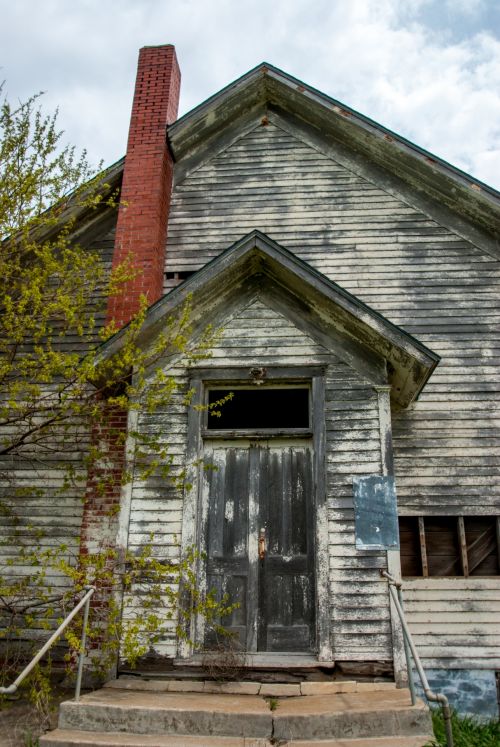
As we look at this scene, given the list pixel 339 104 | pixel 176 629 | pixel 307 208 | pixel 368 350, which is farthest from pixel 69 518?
pixel 339 104

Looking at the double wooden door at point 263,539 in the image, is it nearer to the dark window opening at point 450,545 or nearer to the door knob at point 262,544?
the door knob at point 262,544

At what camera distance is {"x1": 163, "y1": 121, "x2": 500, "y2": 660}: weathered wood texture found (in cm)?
644

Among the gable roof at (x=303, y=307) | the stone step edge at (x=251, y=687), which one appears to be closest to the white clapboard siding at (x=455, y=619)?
the stone step edge at (x=251, y=687)

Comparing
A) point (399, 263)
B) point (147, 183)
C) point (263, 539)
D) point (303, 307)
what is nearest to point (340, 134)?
point (399, 263)

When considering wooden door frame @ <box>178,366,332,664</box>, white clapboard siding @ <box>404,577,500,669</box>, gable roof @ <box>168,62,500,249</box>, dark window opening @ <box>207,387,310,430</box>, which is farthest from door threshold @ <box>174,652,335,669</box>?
gable roof @ <box>168,62,500,249</box>

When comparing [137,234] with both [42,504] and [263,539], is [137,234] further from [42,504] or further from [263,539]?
[263,539]

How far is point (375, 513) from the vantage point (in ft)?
20.4

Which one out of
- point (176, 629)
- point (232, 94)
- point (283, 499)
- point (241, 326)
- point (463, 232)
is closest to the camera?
point (176, 629)

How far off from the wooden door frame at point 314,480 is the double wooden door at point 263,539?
0.53 ft

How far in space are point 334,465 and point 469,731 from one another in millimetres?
2703

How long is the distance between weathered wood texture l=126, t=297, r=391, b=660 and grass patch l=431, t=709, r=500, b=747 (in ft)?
2.50

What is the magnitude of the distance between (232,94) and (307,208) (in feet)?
6.77

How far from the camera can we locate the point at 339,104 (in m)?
9.15

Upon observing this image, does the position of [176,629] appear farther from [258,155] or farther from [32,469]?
[258,155]
